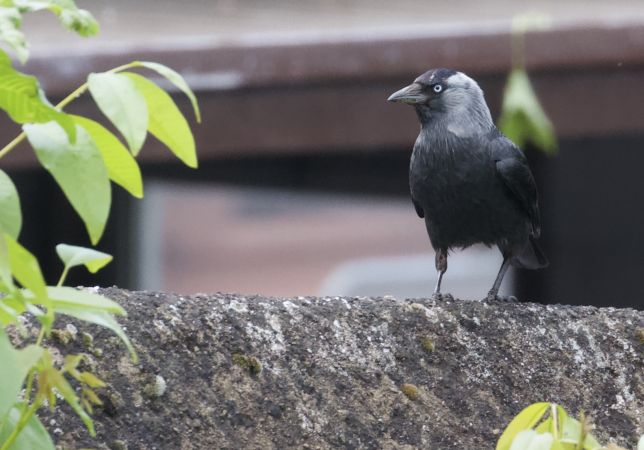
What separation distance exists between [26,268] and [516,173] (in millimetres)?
2614

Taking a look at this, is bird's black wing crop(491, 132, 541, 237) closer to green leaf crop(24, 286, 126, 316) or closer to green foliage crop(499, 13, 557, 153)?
green foliage crop(499, 13, 557, 153)

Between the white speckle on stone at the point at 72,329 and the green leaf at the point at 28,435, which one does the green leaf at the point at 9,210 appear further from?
the white speckle on stone at the point at 72,329

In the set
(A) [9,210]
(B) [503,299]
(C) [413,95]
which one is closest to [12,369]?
(A) [9,210]

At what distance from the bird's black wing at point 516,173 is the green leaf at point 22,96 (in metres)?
2.48

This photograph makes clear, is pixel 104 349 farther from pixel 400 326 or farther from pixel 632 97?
pixel 632 97

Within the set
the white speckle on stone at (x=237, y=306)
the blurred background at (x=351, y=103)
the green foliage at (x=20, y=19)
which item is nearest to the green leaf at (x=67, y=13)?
the green foliage at (x=20, y=19)

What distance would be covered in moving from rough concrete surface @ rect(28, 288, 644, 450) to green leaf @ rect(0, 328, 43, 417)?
0.53m

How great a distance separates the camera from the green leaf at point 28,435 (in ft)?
4.51

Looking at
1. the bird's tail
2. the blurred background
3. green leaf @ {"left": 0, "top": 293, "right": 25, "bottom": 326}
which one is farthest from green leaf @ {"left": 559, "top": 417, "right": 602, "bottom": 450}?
the blurred background

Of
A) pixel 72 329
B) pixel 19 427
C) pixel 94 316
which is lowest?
pixel 72 329

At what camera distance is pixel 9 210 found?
135 cm

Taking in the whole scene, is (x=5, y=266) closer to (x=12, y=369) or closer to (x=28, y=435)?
(x=12, y=369)

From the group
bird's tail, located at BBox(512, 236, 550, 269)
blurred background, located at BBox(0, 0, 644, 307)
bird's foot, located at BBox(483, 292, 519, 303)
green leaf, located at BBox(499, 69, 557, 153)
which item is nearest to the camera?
bird's foot, located at BBox(483, 292, 519, 303)

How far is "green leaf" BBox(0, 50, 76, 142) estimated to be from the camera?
1373 mm
